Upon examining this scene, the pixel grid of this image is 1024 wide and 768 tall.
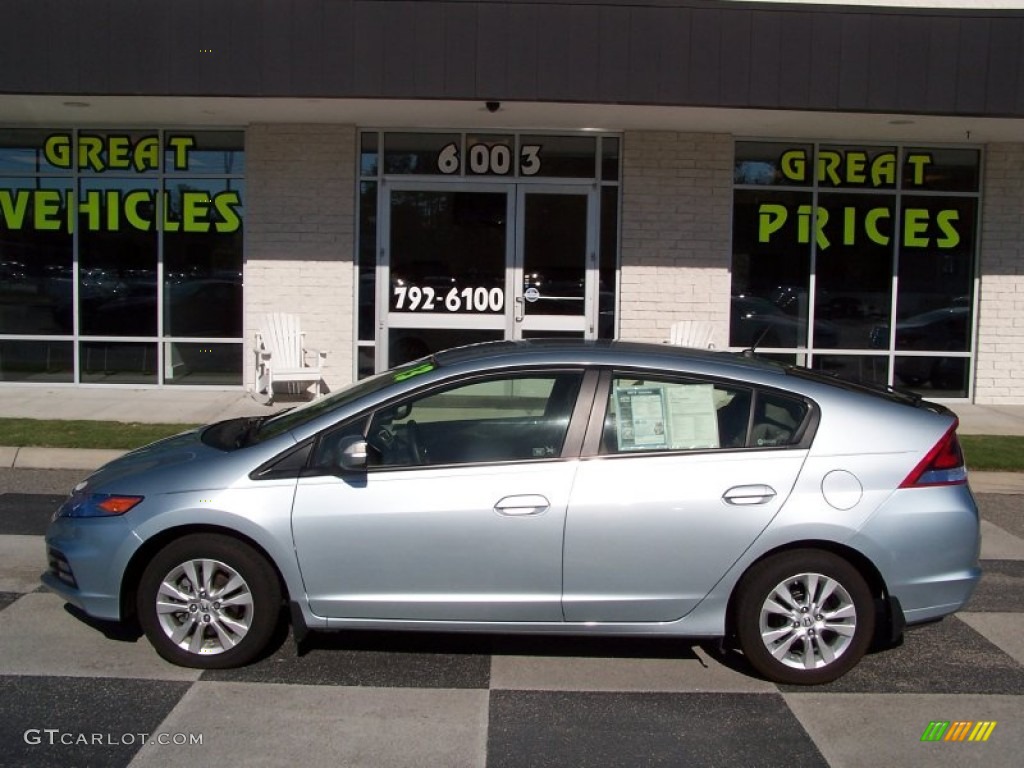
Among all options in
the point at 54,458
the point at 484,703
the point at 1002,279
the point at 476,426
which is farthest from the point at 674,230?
the point at 484,703

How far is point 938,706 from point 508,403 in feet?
8.33

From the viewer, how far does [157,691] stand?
4758 millimetres

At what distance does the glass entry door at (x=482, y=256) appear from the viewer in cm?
1319

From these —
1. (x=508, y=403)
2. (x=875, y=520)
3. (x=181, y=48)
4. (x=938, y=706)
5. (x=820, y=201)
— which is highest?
(x=181, y=48)

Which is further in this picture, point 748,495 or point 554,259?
point 554,259

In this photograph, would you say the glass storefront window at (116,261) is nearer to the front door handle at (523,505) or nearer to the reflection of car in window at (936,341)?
the reflection of car in window at (936,341)

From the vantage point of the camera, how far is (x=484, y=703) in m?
4.74

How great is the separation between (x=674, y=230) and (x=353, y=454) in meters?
9.05

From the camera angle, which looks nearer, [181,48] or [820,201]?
[181,48]

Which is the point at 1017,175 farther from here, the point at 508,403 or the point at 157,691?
the point at 157,691

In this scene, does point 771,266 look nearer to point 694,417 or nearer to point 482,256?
point 482,256

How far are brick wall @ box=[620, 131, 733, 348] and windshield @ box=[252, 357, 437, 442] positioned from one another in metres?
7.79

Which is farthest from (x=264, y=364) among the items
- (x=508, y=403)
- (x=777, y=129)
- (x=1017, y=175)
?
(x=1017, y=175)

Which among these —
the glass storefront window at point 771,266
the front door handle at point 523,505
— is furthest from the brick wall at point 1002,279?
the front door handle at point 523,505
